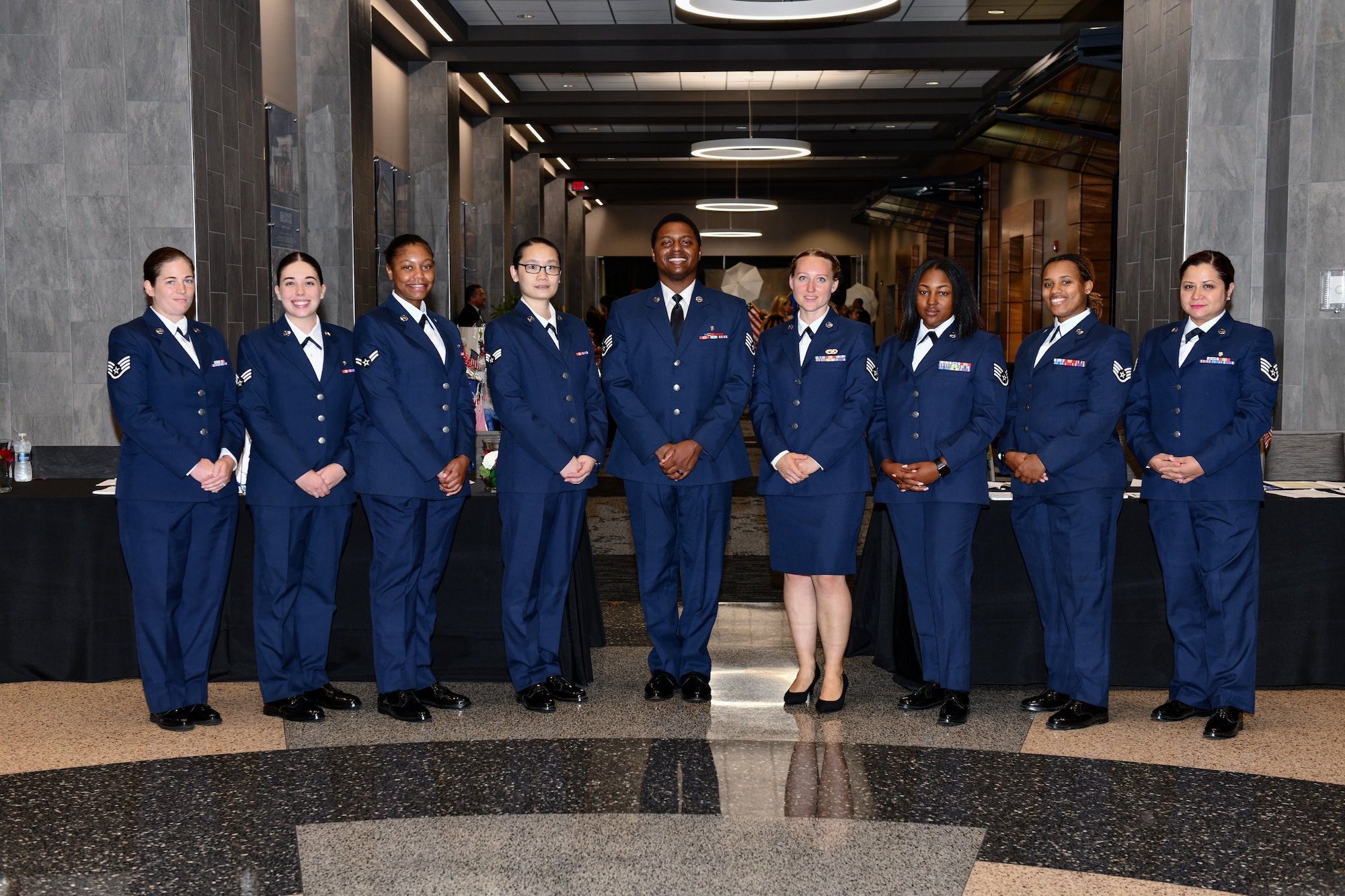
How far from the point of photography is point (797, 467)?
173 inches

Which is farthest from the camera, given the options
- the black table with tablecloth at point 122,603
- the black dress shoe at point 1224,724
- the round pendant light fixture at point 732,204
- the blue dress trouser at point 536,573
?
the round pendant light fixture at point 732,204

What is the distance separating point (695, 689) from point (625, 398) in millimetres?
1166

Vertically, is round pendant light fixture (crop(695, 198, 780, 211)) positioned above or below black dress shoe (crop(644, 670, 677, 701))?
above

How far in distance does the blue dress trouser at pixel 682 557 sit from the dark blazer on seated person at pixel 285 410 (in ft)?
3.80

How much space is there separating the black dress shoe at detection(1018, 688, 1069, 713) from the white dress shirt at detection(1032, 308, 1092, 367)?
4.14ft

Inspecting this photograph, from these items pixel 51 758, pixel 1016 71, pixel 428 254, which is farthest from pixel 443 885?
pixel 1016 71

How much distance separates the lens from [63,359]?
23.6ft

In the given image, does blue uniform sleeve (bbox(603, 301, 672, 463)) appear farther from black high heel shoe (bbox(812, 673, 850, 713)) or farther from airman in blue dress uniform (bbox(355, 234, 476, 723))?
black high heel shoe (bbox(812, 673, 850, 713))

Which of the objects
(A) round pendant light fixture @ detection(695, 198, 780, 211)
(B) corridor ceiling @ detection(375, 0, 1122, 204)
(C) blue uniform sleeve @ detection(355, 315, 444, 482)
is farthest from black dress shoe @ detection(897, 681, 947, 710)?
(A) round pendant light fixture @ detection(695, 198, 780, 211)

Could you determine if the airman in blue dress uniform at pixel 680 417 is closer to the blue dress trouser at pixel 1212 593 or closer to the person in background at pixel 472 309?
the blue dress trouser at pixel 1212 593

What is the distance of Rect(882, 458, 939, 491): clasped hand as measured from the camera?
432 centimetres

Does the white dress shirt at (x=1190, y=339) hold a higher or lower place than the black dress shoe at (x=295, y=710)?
higher

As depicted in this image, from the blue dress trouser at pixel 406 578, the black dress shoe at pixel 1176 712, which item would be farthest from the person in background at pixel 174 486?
the black dress shoe at pixel 1176 712

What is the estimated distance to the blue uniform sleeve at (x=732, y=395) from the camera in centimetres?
452
